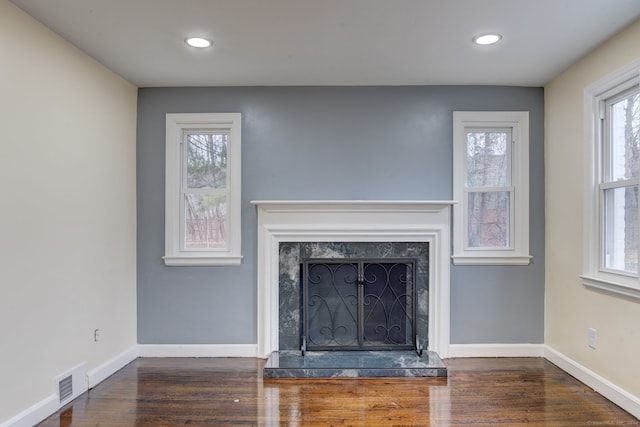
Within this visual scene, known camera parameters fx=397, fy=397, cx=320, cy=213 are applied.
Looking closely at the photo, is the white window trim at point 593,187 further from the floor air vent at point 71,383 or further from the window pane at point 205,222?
the floor air vent at point 71,383

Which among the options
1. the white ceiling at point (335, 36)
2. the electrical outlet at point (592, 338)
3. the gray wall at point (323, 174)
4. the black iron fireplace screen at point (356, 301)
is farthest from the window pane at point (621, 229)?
the black iron fireplace screen at point (356, 301)

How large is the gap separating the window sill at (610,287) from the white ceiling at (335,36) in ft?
5.25

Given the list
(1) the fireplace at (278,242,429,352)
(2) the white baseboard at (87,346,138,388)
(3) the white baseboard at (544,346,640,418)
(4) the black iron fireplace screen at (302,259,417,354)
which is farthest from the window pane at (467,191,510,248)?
(2) the white baseboard at (87,346,138,388)

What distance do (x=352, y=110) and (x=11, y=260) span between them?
104 inches

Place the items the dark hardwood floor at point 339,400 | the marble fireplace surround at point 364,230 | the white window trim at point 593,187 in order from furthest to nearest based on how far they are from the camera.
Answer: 1. the marble fireplace surround at point 364,230
2. the white window trim at point 593,187
3. the dark hardwood floor at point 339,400

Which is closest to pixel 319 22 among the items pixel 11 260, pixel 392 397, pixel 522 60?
pixel 522 60

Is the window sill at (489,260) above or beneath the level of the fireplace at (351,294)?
above

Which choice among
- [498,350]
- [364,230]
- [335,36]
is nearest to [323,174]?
[364,230]

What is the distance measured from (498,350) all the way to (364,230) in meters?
1.59

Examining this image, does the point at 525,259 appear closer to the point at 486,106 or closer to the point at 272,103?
the point at 486,106

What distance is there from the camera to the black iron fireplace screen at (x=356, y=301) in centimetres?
344

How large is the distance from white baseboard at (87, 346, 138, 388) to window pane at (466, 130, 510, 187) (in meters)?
3.28

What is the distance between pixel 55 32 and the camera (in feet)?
8.14

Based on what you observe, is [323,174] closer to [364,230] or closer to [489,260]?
[364,230]
